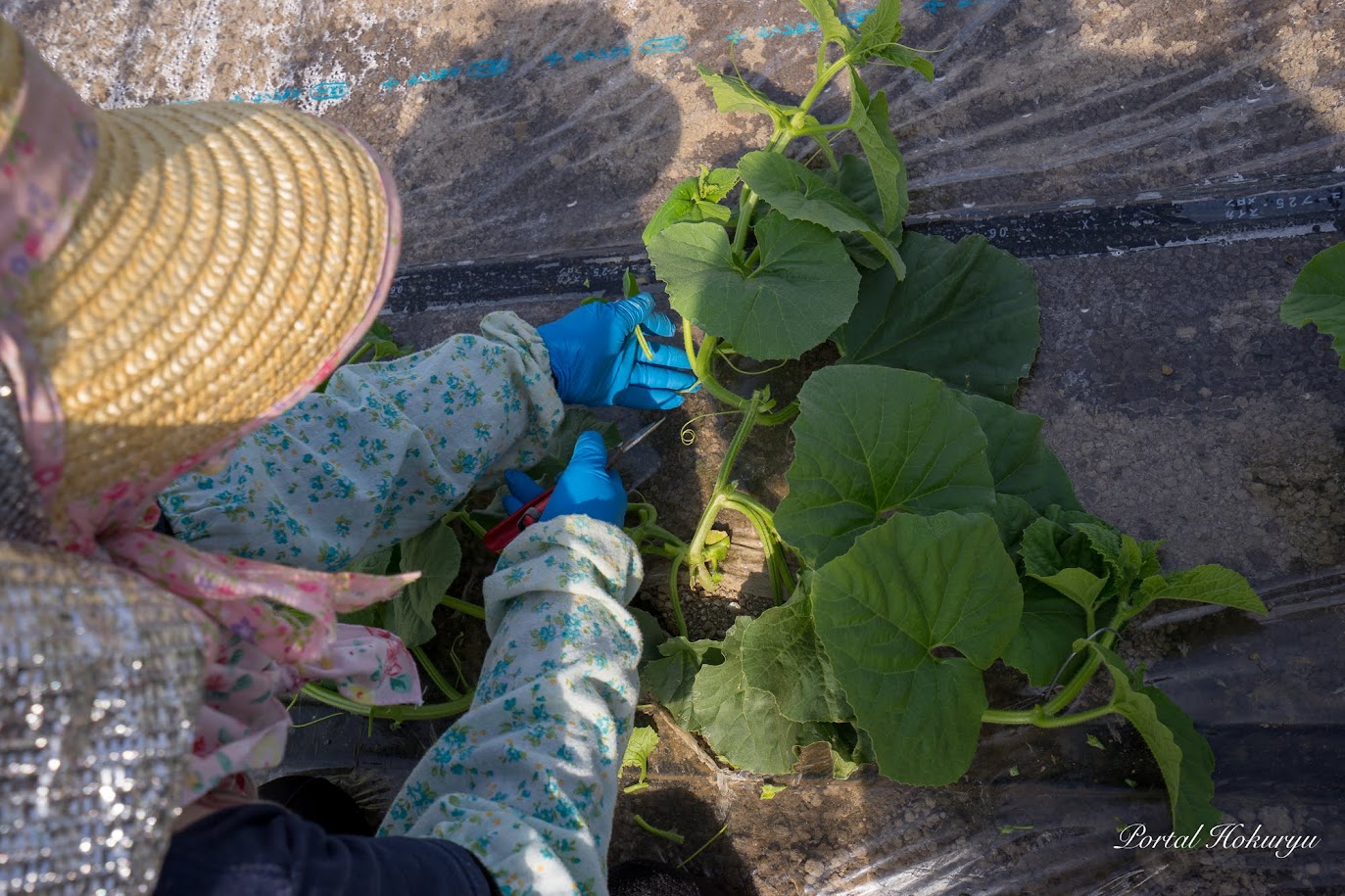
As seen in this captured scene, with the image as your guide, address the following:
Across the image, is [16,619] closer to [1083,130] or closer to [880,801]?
[880,801]

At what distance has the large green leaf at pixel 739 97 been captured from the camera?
69.9 inches

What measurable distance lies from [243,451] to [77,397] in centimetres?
79

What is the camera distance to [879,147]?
1596 mm

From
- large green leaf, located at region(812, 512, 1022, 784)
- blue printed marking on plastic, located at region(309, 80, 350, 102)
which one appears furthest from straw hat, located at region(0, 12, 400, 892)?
blue printed marking on plastic, located at region(309, 80, 350, 102)

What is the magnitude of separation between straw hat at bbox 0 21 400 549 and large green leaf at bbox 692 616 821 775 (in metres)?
0.90

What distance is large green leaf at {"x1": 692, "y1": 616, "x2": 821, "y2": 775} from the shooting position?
1562 mm

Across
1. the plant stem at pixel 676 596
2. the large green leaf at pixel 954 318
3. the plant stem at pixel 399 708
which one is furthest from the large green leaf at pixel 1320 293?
the plant stem at pixel 399 708

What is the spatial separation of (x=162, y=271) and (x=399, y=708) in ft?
3.96

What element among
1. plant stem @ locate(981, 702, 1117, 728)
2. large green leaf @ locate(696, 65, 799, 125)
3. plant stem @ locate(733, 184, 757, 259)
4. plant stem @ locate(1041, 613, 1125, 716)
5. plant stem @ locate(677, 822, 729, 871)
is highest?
large green leaf @ locate(696, 65, 799, 125)

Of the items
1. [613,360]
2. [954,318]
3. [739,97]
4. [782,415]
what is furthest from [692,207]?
[954,318]

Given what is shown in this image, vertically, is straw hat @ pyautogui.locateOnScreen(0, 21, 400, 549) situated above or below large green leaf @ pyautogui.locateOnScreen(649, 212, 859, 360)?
above

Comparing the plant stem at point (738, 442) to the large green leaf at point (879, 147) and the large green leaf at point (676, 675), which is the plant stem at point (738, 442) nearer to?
the large green leaf at point (676, 675)

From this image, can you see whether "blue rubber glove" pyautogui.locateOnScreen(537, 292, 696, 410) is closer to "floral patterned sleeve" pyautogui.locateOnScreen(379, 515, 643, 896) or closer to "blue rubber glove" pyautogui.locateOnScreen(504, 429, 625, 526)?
"blue rubber glove" pyautogui.locateOnScreen(504, 429, 625, 526)

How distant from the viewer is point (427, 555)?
5.78 ft
